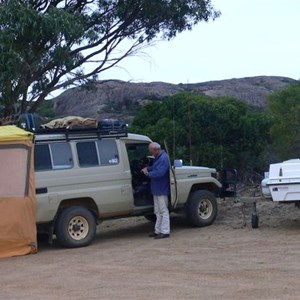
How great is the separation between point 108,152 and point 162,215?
4.96 feet

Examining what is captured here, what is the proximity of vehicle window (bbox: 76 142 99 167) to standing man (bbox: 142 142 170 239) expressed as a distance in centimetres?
99

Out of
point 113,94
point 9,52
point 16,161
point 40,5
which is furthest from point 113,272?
point 113,94

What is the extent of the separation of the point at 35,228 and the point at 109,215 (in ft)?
5.34

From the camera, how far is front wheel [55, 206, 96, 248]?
1374 cm

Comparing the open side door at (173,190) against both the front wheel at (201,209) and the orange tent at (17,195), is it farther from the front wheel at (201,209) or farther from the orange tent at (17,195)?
the orange tent at (17,195)

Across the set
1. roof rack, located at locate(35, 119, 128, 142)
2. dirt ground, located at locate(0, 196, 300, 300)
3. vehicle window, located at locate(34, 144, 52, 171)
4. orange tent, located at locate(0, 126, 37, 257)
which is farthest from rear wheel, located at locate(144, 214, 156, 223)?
orange tent, located at locate(0, 126, 37, 257)

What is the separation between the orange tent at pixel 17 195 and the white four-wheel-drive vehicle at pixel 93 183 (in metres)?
0.30

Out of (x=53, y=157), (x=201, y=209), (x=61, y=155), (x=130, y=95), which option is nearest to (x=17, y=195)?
(x=53, y=157)

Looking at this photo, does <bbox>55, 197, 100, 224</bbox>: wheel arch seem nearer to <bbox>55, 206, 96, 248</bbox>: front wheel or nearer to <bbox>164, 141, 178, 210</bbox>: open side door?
<bbox>55, 206, 96, 248</bbox>: front wheel

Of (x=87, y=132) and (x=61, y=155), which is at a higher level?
(x=87, y=132)

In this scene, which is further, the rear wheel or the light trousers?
the rear wheel

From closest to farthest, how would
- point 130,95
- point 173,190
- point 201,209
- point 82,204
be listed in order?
point 82,204, point 173,190, point 201,209, point 130,95

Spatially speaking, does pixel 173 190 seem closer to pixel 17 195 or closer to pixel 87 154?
pixel 87 154

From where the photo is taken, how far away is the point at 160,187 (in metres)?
14.6
